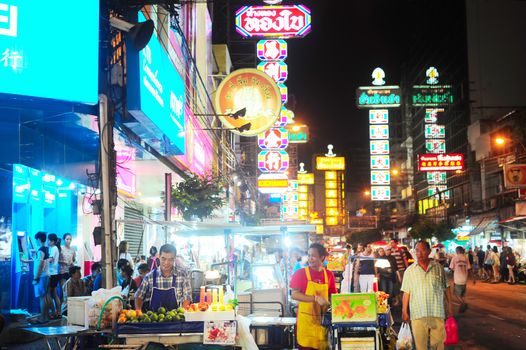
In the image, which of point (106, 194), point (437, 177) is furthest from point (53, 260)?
point (437, 177)

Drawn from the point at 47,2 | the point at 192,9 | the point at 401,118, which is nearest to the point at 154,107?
the point at 47,2

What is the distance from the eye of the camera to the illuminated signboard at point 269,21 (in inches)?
1024

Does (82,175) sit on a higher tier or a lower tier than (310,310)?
higher

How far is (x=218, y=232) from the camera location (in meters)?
13.7

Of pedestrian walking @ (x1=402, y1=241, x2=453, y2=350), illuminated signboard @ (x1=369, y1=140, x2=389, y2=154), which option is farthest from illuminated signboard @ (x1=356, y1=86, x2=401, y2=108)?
pedestrian walking @ (x1=402, y1=241, x2=453, y2=350)

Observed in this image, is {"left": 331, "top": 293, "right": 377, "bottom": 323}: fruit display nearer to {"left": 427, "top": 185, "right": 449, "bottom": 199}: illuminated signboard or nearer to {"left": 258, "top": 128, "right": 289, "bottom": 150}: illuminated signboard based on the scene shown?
{"left": 258, "top": 128, "right": 289, "bottom": 150}: illuminated signboard

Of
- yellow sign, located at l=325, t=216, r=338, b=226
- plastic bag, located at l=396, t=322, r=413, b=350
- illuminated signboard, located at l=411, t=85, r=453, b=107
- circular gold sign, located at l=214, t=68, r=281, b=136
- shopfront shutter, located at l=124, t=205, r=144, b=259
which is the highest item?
illuminated signboard, located at l=411, t=85, r=453, b=107

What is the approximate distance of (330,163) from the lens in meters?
86.2

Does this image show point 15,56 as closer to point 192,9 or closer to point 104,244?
point 104,244

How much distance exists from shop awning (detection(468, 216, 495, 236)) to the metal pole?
3239cm

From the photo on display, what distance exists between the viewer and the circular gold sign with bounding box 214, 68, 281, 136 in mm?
16672

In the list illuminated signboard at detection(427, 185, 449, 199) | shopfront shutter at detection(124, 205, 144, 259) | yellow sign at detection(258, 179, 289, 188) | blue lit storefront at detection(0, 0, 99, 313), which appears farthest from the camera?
illuminated signboard at detection(427, 185, 449, 199)

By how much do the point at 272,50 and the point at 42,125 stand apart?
62.0ft

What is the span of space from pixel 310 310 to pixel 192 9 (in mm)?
24107
